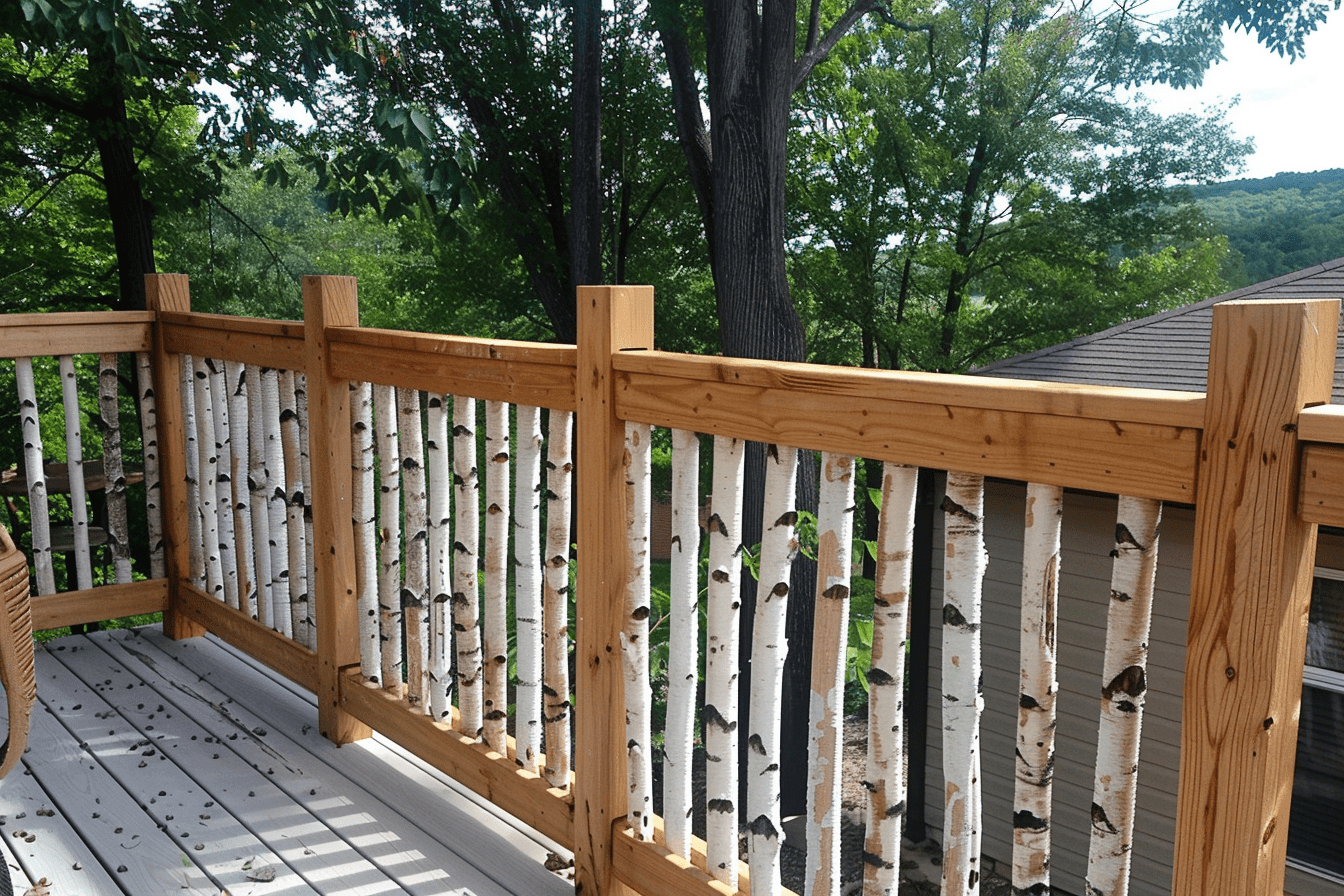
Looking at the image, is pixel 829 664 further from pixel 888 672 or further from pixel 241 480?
pixel 241 480

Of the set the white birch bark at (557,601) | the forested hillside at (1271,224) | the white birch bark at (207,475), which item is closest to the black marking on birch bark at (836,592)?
the white birch bark at (557,601)

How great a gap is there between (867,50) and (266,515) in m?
16.3

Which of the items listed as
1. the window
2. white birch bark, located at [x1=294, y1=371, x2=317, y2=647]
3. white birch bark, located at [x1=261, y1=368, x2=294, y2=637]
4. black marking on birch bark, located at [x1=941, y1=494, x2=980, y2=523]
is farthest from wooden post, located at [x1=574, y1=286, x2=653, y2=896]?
the window

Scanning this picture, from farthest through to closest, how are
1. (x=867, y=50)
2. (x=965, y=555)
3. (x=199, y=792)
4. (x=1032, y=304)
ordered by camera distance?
(x=867, y=50)
(x=1032, y=304)
(x=199, y=792)
(x=965, y=555)

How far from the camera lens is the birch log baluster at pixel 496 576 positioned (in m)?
2.40

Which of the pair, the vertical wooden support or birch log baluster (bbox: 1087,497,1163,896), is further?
the vertical wooden support

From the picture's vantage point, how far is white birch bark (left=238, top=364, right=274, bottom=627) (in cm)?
339

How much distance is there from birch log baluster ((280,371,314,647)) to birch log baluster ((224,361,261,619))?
0.24 m

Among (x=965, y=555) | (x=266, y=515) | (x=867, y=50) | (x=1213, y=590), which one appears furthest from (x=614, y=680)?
(x=867, y=50)

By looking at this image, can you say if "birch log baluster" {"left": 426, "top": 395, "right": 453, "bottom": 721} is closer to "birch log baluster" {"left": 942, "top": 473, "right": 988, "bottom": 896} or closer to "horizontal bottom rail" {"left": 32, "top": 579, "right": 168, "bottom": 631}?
"birch log baluster" {"left": 942, "top": 473, "right": 988, "bottom": 896}

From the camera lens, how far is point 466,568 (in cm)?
258

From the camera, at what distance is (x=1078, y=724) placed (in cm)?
635

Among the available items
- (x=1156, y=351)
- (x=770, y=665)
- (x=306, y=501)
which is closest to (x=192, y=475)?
(x=306, y=501)

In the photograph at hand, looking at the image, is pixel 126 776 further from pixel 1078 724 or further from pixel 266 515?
pixel 1078 724
